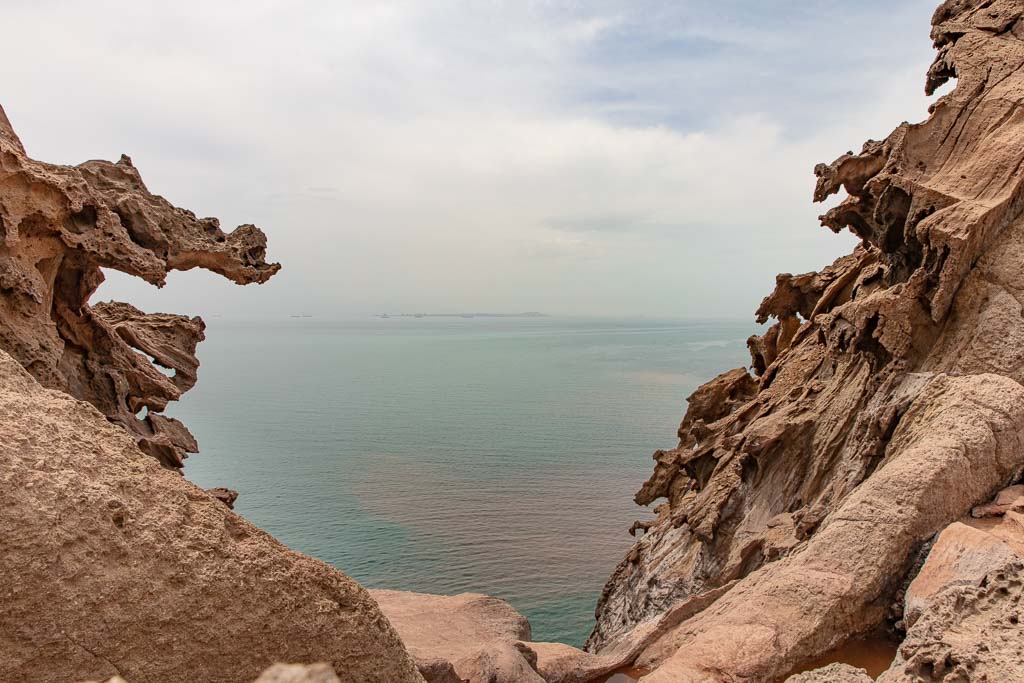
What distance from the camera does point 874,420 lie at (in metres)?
10.1

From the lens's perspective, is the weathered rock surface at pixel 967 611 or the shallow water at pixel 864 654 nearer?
the weathered rock surface at pixel 967 611

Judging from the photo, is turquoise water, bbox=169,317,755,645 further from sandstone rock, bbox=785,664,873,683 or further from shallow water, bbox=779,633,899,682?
sandstone rock, bbox=785,664,873,683

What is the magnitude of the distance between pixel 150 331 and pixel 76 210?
4.55m

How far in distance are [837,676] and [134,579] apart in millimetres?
5160

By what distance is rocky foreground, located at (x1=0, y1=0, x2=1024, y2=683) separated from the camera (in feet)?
14.7

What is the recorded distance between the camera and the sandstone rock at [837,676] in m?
5.16

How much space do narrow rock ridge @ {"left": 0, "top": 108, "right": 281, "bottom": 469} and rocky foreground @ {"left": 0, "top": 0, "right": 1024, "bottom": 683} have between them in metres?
0.04

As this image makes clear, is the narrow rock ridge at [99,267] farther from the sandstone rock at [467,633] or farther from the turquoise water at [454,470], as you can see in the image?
the turquoise water at [454,470]

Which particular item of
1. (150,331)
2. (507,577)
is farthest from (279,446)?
(150,331)

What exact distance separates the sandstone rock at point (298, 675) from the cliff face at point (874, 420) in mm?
5332

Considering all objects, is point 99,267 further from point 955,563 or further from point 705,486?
point 705,486

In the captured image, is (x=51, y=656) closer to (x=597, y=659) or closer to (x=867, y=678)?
(x=867, y=678)

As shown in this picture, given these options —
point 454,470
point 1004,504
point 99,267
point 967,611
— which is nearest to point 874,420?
point 1004,504

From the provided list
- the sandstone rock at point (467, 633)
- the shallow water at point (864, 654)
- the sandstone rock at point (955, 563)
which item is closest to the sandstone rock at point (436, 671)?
the sandstone rock at point (467, 633)
